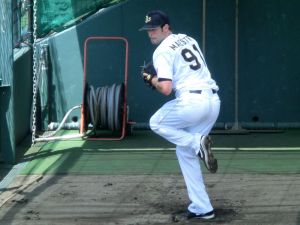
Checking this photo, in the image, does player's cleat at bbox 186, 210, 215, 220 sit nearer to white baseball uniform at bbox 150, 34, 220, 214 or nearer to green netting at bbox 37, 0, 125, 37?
white baseball uniform at bbox 150, 34, 220, 214

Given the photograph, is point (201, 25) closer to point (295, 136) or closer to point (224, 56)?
point (224, 56)

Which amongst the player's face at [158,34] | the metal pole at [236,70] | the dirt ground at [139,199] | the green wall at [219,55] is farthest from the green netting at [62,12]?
the player's face at [158,34]

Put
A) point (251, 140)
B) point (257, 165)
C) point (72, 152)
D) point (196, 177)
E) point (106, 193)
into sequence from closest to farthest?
1. point (196, 177)
2. point (106, 193)
3. point (257, 165)
4. point (72, 152)
5. point (251, 140)

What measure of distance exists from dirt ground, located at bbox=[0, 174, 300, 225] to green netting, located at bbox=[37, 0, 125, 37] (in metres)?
3.73

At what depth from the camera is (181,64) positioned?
20.4 feet

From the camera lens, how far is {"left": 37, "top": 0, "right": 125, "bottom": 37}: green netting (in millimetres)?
11305

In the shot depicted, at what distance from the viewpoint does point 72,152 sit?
9.57 m

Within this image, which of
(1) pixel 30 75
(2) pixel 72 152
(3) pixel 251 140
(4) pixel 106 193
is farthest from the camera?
(1) pixel 30 75

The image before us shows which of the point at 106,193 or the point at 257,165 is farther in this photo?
the point at 257,165

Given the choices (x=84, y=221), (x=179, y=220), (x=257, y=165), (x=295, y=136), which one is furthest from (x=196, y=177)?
(x=295, y=136)

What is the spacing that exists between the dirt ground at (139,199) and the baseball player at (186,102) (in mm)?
457

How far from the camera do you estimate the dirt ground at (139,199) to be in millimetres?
6484

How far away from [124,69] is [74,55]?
30.9 inches

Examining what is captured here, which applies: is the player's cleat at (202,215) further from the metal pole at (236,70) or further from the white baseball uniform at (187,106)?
the metal pole at (236,70)
